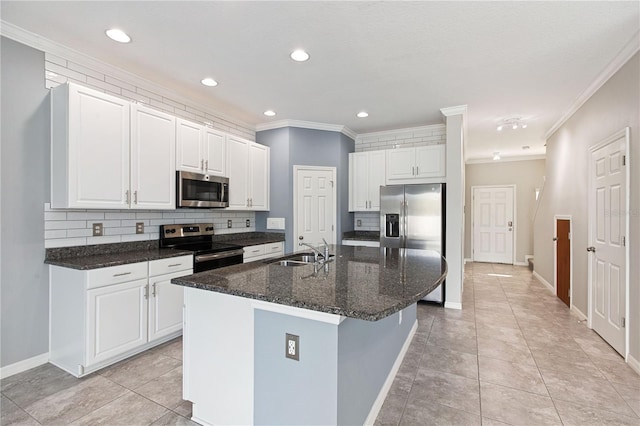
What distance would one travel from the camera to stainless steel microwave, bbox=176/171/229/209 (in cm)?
315

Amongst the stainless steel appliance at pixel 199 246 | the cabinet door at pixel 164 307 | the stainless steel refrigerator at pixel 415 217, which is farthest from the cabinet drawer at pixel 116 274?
the stainless steel refrigerator at pixel 415 217

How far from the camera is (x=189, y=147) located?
328 cm

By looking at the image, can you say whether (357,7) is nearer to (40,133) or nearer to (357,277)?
(357,277)

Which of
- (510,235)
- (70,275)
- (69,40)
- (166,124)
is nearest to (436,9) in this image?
(166,124)

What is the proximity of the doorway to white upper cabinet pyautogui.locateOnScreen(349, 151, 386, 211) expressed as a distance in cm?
265

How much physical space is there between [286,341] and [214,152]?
9.13ft

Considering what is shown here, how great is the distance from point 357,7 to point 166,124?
7.04ft

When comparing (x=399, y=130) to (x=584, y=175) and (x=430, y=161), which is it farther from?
(x=584, y=175)

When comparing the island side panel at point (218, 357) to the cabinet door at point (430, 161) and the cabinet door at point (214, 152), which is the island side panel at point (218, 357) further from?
the cabinet door at point (430, 161)

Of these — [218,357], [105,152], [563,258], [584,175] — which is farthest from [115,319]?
[563,258]

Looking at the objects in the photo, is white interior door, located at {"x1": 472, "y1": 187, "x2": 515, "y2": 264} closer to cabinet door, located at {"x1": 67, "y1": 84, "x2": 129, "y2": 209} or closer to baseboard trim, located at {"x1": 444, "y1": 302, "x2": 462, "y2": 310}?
baseboard trim, located at {"x1": 444, "y1": 302, "x2": 462, "y2": 310}

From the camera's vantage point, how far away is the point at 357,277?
5.80 ft

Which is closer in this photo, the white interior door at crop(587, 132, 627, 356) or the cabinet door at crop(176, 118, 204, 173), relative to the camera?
the white interior door at crop(587, 132, 627, 356)

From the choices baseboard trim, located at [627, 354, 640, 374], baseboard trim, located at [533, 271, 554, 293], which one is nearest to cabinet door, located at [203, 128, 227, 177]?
baseboard trim, located at [627, 354, 640, 374]
